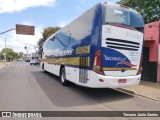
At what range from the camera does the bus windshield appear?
31.2 ft

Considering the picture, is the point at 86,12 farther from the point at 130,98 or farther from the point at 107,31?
the point at 130,98

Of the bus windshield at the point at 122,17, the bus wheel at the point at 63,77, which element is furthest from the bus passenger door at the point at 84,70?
the bus wheel at the point at 63,77

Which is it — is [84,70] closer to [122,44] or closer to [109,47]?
[109,47]

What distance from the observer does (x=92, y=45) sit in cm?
958

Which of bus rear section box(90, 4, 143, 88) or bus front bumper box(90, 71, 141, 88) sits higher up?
bus rear section box(90, 4, 143, 88)

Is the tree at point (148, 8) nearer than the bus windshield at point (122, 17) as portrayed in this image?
No

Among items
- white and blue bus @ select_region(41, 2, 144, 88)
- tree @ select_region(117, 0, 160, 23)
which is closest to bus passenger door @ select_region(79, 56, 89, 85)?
white and blue bus @ select_region(41, 2, 144, 88)

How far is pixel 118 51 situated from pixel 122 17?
1419 mm

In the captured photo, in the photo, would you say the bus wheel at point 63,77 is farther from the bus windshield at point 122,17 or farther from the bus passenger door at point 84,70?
the bus windshield at point 122,17

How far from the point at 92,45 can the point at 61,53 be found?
5377 millimetres

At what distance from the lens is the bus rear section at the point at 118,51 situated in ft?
30.8

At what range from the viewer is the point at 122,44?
9781mm

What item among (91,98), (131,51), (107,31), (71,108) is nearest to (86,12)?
(107,31)

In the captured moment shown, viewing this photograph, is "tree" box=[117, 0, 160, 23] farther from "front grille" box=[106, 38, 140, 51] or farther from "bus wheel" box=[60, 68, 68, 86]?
"front grille" box=[106, 38, 140, 51]
